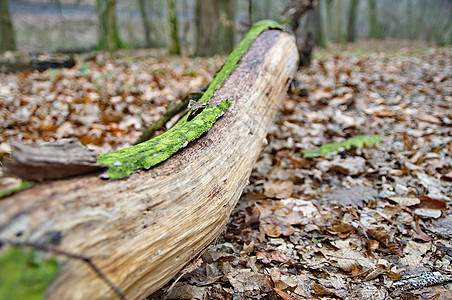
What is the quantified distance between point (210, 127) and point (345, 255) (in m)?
1.23

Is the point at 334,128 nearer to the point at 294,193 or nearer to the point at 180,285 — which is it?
the point at 294,193

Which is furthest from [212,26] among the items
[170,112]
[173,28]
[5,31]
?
[170,112]

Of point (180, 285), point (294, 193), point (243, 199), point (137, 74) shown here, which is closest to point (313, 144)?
point (294, 193)

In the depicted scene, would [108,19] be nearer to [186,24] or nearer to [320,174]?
[186,24]

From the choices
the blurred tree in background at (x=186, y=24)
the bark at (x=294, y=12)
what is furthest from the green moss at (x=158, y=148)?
the blurred tree in background at (x=186, y=24)

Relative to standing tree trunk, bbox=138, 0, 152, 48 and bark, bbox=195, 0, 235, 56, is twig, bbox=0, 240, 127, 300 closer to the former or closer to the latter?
bark, bbox=195, 0, 235, 56

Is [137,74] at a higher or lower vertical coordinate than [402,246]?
higher

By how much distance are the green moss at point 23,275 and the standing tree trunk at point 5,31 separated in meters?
9.52

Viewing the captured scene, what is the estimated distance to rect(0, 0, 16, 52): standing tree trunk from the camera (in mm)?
7938

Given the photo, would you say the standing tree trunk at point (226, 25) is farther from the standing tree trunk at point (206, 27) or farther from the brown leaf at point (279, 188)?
the brown leaf at point (279, 188)

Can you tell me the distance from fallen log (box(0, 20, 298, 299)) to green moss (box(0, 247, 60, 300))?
0.08 feet

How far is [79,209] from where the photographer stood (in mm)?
1121

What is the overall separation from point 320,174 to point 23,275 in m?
Answer: 2.52

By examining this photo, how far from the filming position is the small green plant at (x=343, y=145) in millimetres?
3150
